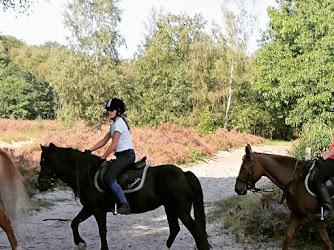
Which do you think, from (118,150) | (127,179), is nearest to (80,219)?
(127,179)

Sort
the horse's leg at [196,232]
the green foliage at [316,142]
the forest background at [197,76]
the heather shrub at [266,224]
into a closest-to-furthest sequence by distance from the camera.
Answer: the horse's leg at [196,232] → the heather shrub at [266,224] → the green foliage at [316,142] → the forest background at [197,76]

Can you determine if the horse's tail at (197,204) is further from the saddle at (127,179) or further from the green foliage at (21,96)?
the green foliage at (21,96)

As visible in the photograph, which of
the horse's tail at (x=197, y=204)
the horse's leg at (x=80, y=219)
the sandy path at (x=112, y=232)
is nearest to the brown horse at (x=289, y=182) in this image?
the horse's tail at (x=197, y=204)

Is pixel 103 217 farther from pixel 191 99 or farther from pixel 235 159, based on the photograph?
pixel 191 99

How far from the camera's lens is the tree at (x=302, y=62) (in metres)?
21.6

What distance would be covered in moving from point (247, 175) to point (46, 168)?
3217 mm

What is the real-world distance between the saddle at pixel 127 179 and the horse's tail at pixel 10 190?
4.48 ft

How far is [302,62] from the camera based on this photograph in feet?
78.3

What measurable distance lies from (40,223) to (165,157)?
9.95 m

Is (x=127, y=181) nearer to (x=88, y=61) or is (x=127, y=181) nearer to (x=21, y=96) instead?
(x=88, y=61)

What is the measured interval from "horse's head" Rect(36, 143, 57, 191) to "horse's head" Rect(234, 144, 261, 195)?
3016 millimetres

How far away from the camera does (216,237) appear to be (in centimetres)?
693

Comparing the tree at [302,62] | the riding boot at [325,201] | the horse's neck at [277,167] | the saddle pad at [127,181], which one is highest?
the tree at [302,62]

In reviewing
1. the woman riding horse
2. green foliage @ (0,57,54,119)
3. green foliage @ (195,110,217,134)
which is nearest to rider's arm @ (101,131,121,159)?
the woman riding horse
